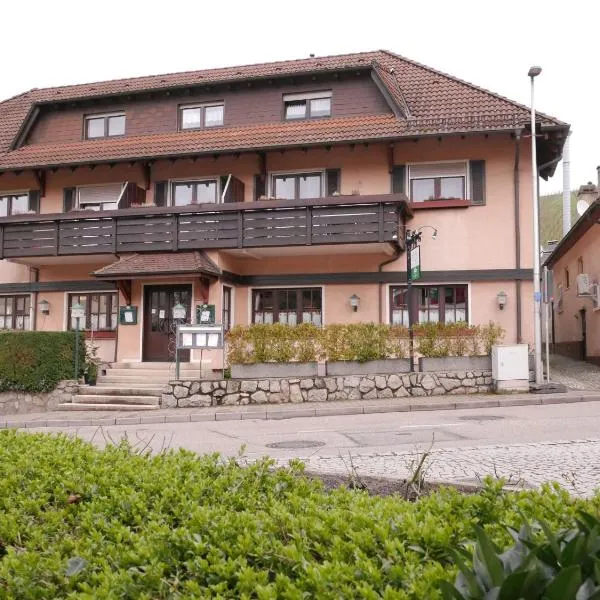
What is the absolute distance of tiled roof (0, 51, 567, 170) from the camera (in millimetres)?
20688

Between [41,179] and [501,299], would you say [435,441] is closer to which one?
[501,299]

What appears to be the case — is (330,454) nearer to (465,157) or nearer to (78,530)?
(78,530)

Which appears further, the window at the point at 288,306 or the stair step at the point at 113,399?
the window at the point at 288,306

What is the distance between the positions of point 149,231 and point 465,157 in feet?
32.5

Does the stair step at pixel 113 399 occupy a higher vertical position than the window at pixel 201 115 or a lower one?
lower

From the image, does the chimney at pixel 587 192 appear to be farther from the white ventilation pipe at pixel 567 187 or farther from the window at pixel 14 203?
the window at pixel 14 203

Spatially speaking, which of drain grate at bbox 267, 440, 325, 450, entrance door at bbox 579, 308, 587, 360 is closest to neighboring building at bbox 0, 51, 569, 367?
entrance door at bbox 579, 308, 587, 360

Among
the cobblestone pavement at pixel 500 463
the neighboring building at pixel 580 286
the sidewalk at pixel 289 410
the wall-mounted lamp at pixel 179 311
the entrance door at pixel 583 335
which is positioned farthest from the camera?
the entrance door at pixel 583 335

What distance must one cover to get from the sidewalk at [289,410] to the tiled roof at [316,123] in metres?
8.23

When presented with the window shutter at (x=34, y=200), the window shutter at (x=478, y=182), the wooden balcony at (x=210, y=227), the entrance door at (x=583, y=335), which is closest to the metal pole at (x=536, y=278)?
the window shutter at (x=478, y=182)

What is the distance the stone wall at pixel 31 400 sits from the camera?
723 inches

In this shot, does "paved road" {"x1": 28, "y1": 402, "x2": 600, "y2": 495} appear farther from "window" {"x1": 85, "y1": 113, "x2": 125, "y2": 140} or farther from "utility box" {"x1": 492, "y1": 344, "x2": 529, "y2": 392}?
"window" {"x1": 85, "y1": 113, "x2": 125, "y2": 140}

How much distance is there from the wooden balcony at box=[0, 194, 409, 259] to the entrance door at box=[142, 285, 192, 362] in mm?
1498

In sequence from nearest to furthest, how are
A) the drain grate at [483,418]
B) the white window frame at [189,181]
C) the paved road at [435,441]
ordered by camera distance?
the paved road at [435,441], the drain grate at [483,418], the white window frame at [189,181]
